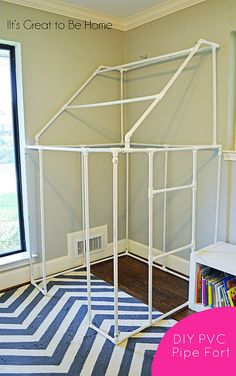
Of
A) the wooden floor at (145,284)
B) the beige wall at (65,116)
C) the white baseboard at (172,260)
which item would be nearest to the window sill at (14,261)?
the beige wall at (65,116)

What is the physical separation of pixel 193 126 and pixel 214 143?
0.28 meters

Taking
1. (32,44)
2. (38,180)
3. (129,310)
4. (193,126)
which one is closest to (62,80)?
(32,44)

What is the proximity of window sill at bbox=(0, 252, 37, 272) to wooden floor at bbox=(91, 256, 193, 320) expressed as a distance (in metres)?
0.65

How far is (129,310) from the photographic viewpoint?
2330 mm

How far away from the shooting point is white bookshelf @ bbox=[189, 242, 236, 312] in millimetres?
2158

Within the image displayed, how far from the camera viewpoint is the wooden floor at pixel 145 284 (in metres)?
2.41

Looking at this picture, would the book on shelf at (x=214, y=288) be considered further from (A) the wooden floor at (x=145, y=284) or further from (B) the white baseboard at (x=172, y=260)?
(B) the white baseboard at (x=172, y=260)

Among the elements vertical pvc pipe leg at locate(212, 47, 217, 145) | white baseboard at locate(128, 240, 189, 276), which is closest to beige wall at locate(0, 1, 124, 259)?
→ white baseboard at locate(128, 240, 189, 276)

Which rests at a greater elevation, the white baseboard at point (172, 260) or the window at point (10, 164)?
the window at point (10, 164)

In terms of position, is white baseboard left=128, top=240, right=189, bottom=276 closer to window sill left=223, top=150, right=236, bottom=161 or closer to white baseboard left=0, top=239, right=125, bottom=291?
white baseboard left=0, top=239, right=125, bottom=291

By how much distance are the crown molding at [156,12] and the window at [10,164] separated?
1.15 meters

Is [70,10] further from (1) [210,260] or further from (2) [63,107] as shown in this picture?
(1) [210,260]

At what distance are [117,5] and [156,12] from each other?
350 millimetres

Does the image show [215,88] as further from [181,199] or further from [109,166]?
[109,166]
